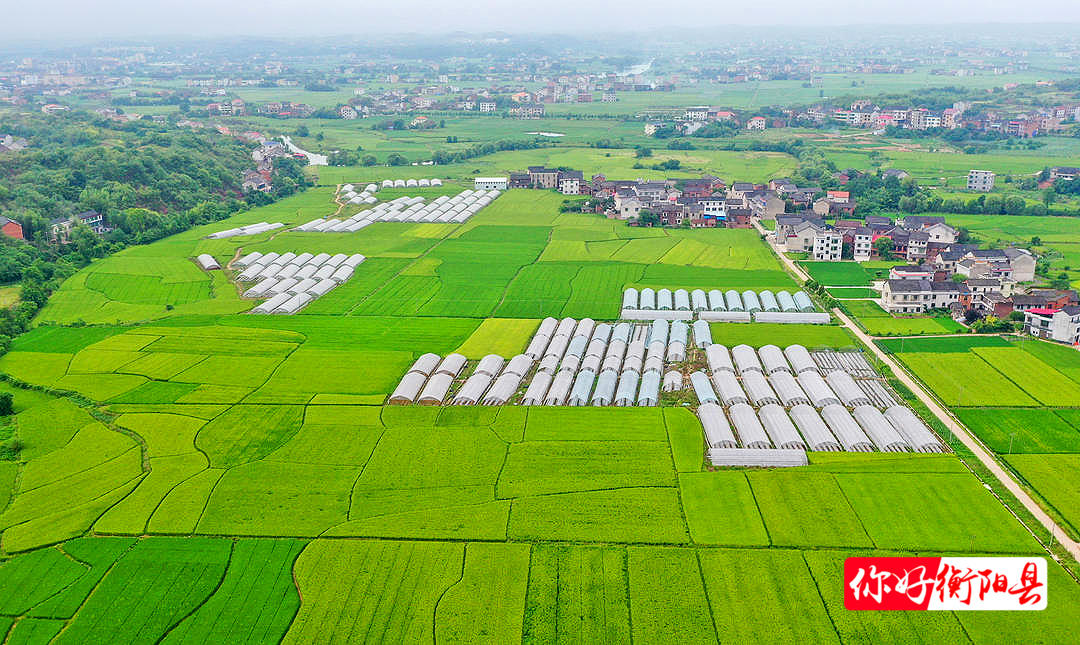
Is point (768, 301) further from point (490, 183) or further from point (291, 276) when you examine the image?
point (490, 183)

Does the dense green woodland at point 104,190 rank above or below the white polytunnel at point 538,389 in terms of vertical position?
above

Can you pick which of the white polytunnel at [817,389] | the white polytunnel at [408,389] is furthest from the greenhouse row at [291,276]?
the white polytunnel at [817,389]

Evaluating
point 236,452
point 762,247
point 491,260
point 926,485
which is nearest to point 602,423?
point 926,485

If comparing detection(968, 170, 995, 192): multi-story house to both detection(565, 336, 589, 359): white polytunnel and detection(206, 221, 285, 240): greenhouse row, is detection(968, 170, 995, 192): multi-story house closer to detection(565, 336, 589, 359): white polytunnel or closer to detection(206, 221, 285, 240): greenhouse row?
detection(565, 336, 589, 359): white polytunnel

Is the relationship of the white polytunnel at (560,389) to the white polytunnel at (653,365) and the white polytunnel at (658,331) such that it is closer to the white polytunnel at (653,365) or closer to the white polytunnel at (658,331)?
the white polytunnel at (653,365)

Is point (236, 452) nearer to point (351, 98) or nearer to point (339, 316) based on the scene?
point (339, 316)
